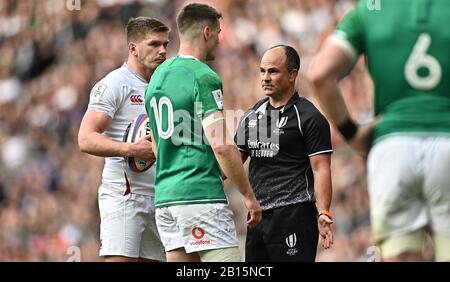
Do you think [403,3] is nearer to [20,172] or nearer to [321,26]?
[321,26]

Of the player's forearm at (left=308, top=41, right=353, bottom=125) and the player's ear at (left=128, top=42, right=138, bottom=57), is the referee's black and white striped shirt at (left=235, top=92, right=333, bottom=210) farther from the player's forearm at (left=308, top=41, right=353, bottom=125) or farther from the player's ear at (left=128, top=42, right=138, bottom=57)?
the player's forearm at (left=308, top=41, right=353, bottom=125)

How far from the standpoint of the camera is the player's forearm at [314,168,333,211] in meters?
8.11

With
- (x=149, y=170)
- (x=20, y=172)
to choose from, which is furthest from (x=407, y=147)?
(x=20, y=172)

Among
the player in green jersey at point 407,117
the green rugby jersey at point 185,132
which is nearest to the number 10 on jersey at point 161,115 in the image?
the green rugby jersey at point 185,132

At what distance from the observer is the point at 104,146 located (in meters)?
8.27

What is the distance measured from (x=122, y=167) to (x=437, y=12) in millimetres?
3712

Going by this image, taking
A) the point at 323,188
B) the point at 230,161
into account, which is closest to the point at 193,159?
the point at 230,161

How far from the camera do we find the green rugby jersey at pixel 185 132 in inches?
289

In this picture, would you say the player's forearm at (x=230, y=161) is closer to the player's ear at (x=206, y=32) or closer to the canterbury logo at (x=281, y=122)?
the player's ear at (x=206, y=32)

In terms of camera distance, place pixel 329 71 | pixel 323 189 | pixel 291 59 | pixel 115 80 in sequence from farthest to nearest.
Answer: pixel 115 80 < pixel 291 59 < pixel 323 189 < pixel 329 71

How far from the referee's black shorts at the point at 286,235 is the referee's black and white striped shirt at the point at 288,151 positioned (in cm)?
6

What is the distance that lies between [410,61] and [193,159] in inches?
89.6

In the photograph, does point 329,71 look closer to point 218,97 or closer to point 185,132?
point 218,97

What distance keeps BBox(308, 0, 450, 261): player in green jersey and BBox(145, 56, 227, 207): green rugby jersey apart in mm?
1788
